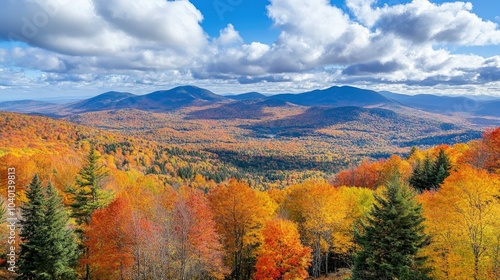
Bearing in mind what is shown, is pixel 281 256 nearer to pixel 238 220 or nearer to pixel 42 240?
pixel 238 220

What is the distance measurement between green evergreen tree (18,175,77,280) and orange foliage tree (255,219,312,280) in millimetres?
17752

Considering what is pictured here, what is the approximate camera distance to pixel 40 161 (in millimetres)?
66938

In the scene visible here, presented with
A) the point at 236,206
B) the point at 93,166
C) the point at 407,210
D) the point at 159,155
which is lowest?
the point at 159,155

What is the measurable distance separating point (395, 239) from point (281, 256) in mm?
10990

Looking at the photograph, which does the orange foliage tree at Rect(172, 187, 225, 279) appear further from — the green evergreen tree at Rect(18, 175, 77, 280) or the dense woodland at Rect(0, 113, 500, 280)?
the green evergreen tree at Rect(18, 175, 77, 280)

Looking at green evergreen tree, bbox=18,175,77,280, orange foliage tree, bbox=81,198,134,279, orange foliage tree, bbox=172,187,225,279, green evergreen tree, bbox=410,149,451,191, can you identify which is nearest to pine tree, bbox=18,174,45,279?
green evergreen tree, bbox=18,175,77,280

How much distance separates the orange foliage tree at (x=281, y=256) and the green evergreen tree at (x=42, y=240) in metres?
17.8

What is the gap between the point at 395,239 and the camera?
22500mm

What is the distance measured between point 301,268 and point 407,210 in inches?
477

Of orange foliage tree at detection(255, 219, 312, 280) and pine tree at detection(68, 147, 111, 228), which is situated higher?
pine tree at detection(68, 147, 111, 228)

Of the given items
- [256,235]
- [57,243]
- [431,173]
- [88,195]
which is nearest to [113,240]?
[57,243]

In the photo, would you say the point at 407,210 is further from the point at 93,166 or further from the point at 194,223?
the point at 93,166

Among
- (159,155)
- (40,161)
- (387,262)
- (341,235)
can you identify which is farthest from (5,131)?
(387,262)

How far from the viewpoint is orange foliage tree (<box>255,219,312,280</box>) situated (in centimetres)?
2872
